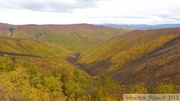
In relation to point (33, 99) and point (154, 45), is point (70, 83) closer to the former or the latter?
point (33, 99)

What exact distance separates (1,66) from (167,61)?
67669 millimetres

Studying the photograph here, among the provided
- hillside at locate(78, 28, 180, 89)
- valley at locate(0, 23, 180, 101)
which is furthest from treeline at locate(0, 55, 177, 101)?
hillside at locate(78, 28, 180, 89)

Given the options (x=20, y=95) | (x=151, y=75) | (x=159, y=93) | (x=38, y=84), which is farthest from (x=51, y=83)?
(x=151, y=75)

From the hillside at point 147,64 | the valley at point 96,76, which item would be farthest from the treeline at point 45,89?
the hillside at point 147,64

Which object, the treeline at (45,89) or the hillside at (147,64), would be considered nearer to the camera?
the treeline at (45,89)

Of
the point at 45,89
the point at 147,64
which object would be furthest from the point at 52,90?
the point at 147,64

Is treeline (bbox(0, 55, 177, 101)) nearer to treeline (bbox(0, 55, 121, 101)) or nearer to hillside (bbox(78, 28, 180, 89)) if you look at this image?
treeline (bbox(0, 55, 121, 101))

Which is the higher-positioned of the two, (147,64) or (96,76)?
(147,64)

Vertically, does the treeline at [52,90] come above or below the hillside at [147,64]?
below

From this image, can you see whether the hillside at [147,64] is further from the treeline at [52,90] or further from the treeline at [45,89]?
the treeline at [45,89]

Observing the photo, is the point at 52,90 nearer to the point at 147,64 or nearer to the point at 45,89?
the point at 45,89

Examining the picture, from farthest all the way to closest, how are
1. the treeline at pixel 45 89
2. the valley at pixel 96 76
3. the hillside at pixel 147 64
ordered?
1. the hillside at pixel 147 64
2. the valley at pixel 96 76
3. the treeline at pixel 45 89

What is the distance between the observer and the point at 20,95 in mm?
40281

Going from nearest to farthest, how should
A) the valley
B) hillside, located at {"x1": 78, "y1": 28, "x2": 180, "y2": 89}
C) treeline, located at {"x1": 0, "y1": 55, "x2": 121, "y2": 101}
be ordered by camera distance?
treeline, located at {"x1": 0, "y1": 55, "x2": 121, "y2": 101}
the valley
hillside, located at {"x1": 78, "y1": 28, "x2": 180, "y2": 89}
